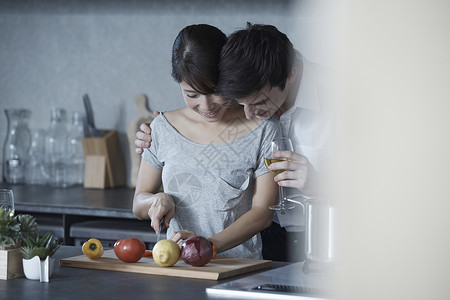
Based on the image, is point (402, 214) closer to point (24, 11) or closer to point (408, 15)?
point (408, 15)

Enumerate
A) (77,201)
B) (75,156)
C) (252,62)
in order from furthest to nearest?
(75,156) < (77,201) < (252,62)

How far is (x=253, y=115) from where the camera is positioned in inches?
65.2

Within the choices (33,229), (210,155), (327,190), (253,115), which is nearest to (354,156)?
(327,190)

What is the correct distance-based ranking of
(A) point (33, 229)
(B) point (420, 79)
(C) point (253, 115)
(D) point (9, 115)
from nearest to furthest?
(B) point (420, 79) < (A) point (33, 229) < (C) point (253, 115) < (D) point (9, 115)

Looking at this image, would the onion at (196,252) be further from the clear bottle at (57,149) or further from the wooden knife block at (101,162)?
the clear bottle at (57,149)

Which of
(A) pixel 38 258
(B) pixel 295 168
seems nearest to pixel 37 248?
Result: (A) pixel 38 258

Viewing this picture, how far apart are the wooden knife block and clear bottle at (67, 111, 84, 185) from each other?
3.3 inches

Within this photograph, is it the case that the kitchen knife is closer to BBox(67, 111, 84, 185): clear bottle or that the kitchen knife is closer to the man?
BBox(67, 111, 84, 185): clear bottle

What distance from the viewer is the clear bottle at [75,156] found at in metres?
3.25

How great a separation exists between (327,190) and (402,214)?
5cm

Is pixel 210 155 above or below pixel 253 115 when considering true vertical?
below

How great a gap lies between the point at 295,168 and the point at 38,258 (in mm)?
618

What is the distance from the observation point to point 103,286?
3.96 ft

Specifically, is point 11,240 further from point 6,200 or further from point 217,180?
point 217,180
